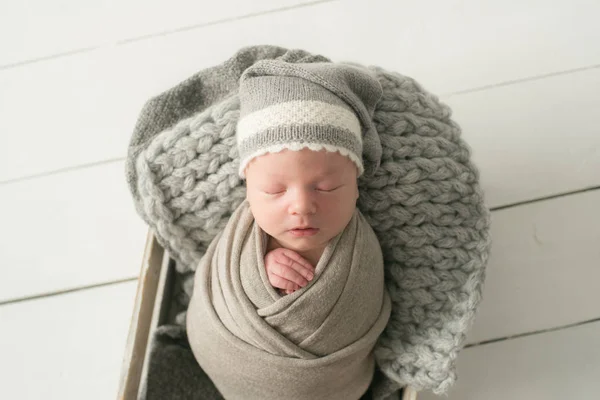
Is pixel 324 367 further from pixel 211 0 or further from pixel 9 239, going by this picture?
pixel 211 0

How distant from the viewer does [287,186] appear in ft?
2.11

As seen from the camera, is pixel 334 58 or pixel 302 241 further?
pixel 334 58

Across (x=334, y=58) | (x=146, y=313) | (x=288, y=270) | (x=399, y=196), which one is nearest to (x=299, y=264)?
(x=288, y=270)

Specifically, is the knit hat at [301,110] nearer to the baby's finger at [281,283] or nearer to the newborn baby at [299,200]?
the newborn baby at [299,200]

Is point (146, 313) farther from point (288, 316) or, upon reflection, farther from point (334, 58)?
point (334, 58)

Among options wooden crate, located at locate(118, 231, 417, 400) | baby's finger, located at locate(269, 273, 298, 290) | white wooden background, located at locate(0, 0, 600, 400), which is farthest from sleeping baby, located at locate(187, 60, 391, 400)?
white wooden background, located at locate(0, 0, 600, 400)

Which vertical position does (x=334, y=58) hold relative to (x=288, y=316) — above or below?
above

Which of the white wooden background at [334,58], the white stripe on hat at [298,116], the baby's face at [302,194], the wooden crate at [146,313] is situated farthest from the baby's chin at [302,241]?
the white wooden background at [334,58]

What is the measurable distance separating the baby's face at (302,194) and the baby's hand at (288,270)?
3 cm

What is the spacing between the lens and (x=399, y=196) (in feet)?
2.54

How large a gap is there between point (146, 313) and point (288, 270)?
12.2 inches

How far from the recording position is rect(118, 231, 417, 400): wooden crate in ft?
2.68

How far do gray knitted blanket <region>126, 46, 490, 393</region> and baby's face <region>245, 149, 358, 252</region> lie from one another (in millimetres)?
128

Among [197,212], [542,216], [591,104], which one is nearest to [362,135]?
[197,212]
